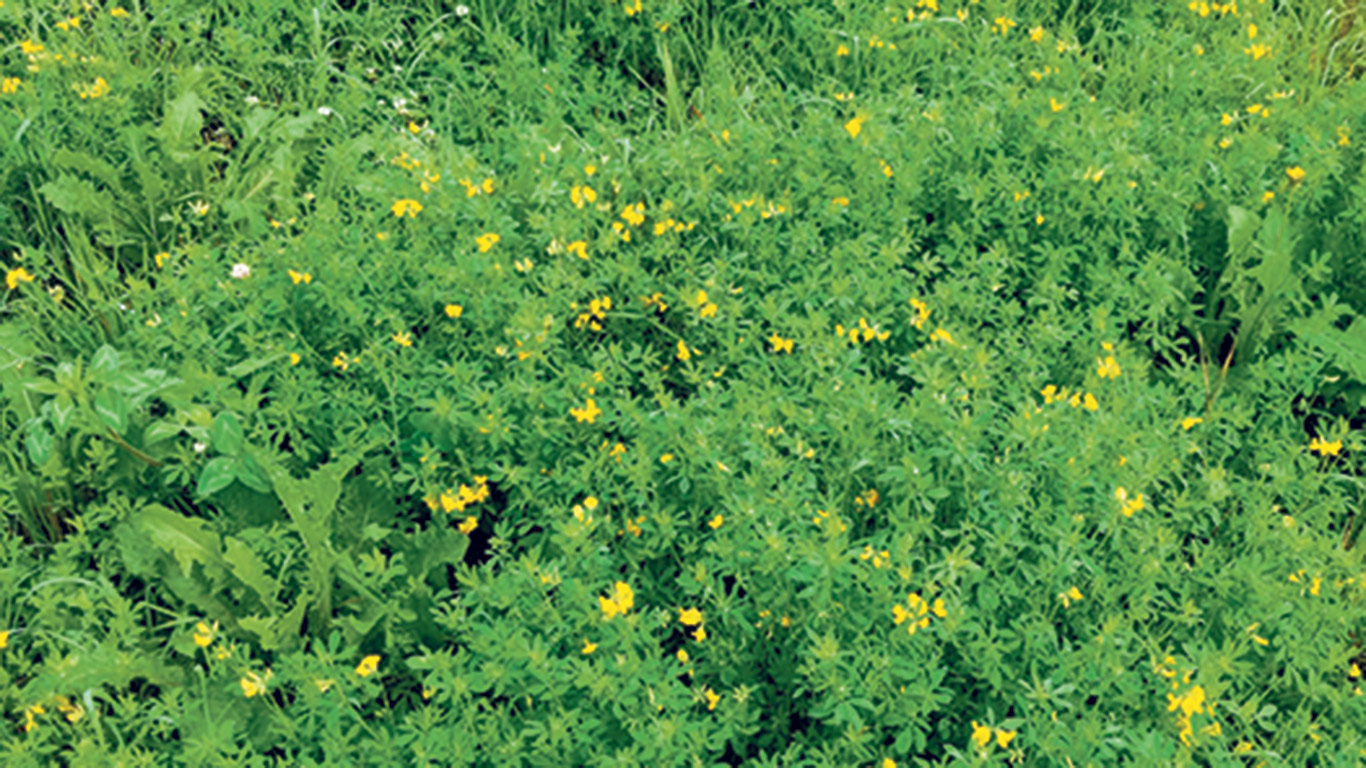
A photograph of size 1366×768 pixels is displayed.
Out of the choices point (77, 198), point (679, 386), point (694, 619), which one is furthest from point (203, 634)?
point (77, 198)

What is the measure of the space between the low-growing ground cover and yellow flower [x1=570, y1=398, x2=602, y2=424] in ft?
0.16

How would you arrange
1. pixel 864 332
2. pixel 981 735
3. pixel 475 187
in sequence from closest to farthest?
pixel 981 735 → pixel 864 332 → pixel 475 187

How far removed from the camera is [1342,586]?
2861 mm

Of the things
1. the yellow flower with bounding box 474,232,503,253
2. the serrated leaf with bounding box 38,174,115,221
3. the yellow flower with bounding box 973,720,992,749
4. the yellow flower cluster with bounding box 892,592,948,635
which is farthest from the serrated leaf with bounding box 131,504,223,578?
the yellow flower with bounding box 973,720,992,749

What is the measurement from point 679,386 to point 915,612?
1167 millimetres

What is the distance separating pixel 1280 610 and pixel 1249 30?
2.43 meters

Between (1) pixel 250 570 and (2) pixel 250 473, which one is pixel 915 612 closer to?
(1) pixel 250 570

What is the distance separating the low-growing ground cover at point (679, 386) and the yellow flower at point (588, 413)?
0.16 ft

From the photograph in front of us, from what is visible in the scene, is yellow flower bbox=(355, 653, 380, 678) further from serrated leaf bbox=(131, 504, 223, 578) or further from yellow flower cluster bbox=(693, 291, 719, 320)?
yellow flower cluster bbox=(693, 291, 719, 320)

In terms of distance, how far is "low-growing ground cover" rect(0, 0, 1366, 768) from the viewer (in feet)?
8.43

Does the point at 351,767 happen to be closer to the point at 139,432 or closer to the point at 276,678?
the point at 276,678

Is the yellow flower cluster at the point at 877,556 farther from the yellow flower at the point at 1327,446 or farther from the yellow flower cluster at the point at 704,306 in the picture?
the yellow flower at the point at 1327,446

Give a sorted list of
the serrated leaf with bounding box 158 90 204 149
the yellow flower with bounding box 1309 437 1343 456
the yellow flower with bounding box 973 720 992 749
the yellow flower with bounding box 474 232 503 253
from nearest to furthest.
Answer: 1. the yellow flower with bounding box 973 720 992 749
2. the yellow flower with bounding box 1309 437 1343 456
3. the yellow flower with bounding box 474 232 503 253
4. the serrated leaf with bounding box 158 90 204 149

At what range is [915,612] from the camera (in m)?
2.49
